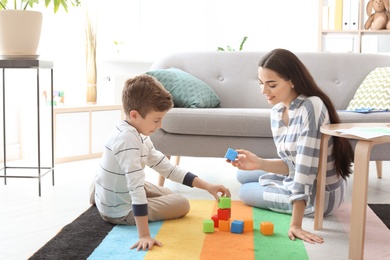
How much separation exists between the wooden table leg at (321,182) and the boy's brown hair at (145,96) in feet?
1.94

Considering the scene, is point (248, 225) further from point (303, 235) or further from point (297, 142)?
point (297, 142)

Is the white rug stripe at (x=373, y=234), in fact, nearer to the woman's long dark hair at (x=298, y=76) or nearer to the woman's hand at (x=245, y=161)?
the woman's long dark hair at (x=298, y=76)

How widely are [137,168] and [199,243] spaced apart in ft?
1.13

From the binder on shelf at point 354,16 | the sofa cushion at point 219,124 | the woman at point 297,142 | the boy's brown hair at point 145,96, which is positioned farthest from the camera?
the binder on shelf at point 354,16

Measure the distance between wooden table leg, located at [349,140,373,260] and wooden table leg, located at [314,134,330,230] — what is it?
295 millimetres

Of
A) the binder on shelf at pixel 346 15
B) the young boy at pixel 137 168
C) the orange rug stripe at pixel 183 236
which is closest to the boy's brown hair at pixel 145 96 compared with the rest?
the young boy at pixel 137 168

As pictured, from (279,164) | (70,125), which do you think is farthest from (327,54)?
(70,125)

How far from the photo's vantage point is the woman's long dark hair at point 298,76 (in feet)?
7.28

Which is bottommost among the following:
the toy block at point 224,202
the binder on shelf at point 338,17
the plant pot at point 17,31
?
the toy block at point 224,202

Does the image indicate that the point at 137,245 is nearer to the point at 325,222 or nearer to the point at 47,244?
the point at 47,244

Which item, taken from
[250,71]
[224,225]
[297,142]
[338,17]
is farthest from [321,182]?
[338,17]

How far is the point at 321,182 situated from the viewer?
2.19 m

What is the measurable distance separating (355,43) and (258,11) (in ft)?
2.98

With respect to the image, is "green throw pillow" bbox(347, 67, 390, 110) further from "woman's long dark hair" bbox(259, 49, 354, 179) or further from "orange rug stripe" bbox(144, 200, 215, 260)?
"orange rug stripe" bbox(144, 200, 215, 260)
